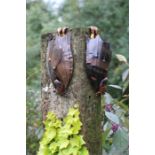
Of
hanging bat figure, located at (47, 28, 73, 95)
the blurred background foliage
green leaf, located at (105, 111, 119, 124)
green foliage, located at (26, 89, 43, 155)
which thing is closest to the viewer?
hanging bat figure, located at (47, 28, 73, 95)

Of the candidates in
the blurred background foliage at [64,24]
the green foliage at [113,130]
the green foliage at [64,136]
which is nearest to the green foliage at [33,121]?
the blurred background foliage at [64,24]

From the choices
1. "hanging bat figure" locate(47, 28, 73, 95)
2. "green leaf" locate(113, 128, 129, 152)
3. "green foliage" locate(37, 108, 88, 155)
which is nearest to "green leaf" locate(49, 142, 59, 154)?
"green foliage" locate(37, 108, 88, 155)

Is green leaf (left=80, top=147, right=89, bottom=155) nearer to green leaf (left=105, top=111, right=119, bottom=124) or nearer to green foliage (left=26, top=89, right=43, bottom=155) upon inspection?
green leaf (left=105, top=111, right=119, bottom=124)

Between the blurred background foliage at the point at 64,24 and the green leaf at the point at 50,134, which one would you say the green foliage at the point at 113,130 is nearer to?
the green leaf at the point at 50,134

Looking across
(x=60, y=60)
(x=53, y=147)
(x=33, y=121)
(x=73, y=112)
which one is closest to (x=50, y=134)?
(x=53, y=147)
